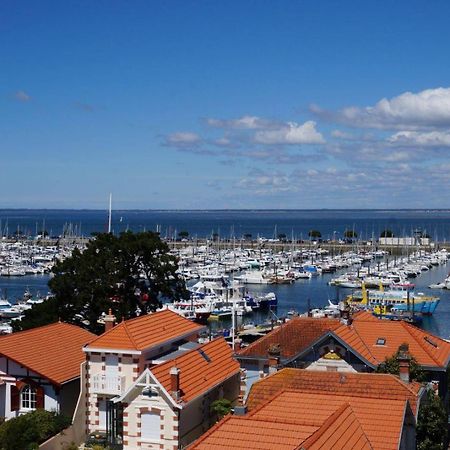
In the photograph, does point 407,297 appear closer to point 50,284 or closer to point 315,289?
point 315,289

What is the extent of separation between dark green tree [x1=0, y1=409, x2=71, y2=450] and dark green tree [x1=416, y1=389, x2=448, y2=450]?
13.2 meters

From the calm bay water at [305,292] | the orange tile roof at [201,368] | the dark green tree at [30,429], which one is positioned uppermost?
the orange tile roof at [201,368]

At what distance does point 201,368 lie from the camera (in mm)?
29859

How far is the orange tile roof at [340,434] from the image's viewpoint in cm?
1847

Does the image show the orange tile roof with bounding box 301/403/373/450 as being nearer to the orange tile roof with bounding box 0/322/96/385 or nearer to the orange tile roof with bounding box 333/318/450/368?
the orange tile roof with bounding box 333/318/450/368

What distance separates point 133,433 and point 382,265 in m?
116

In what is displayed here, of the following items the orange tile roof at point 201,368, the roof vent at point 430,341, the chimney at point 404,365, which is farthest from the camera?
the roof vent at point 430,341

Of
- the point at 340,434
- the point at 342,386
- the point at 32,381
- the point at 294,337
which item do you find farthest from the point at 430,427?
the point at 32,381

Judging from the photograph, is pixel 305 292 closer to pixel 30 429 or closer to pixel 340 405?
pixel 30 429

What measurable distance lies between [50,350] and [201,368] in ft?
24.3

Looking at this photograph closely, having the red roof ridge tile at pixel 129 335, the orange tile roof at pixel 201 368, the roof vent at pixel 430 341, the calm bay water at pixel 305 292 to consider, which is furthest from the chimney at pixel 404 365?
the calm bay water at pixel 305 292

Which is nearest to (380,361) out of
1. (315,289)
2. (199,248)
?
(315,289)

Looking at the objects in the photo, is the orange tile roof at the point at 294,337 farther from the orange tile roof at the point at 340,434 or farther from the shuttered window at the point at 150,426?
the orange tile roof at the point at 340,434

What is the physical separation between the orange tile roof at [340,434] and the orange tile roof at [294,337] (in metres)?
9.25
